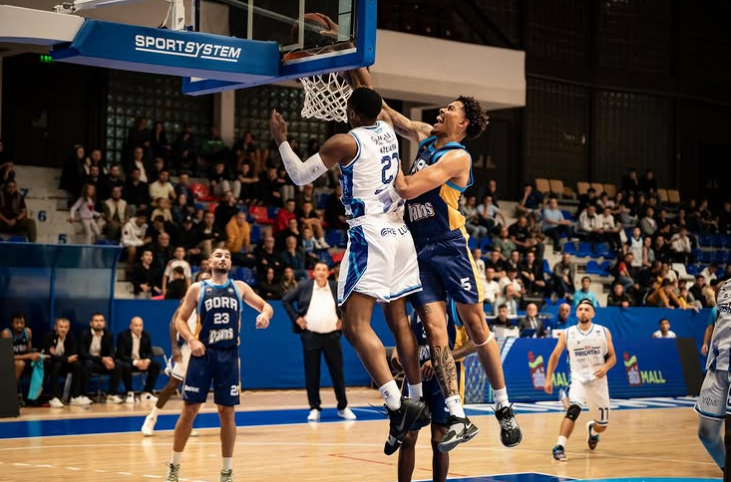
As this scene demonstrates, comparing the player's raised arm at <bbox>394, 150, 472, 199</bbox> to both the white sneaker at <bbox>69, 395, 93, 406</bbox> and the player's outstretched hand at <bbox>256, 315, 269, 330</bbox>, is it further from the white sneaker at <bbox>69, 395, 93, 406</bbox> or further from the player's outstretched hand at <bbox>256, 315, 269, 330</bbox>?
the white sneaker at <bbox>69, 395, 93, 406</bbox>

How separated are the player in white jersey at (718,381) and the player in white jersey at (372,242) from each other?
2440mm

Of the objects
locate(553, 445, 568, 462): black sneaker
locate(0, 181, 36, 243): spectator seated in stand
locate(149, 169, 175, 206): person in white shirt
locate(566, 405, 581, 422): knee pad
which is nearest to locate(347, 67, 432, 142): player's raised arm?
locate(553, 445, 568, 462): black sneaker

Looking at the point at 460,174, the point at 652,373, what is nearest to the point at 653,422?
the point at 652,373

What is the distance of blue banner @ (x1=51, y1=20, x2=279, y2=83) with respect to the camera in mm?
7758

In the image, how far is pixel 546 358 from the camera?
19.1 meters

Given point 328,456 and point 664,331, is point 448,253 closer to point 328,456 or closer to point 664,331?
point 328,456

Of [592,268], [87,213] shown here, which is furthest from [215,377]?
[592,268]

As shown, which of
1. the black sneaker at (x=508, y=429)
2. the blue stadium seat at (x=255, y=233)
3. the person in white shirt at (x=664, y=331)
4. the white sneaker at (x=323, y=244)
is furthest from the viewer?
the blue stadium seat at (x=255, y=233)

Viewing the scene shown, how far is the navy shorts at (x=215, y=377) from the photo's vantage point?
9922 mm

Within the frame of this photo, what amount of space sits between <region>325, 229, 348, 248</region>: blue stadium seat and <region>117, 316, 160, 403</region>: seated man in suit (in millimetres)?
6012

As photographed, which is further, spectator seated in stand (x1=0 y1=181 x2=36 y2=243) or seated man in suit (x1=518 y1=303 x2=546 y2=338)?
seated man in suit (x1=518 y1=303 x2=546 y2=338)

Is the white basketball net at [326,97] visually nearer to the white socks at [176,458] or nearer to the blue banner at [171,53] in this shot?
the blue banner at [171,53]

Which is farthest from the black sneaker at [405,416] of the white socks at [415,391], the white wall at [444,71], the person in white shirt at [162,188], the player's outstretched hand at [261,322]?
the white wall at [444,71]

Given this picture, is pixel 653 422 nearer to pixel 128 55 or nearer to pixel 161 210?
pixel 161 210
